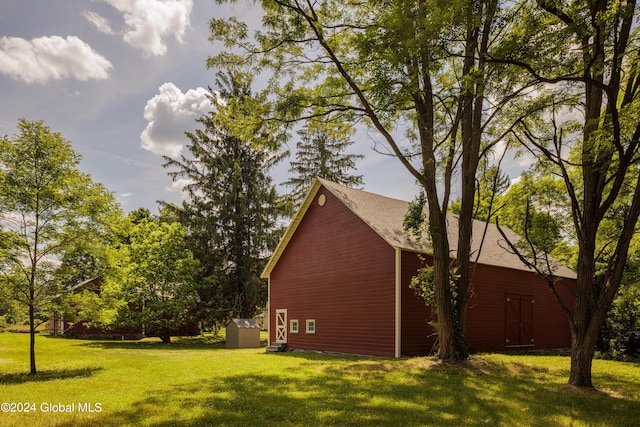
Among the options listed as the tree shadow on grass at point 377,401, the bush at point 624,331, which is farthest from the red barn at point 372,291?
the tree shadow on grass at point 377,401

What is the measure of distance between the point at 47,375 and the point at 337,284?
1151 cm

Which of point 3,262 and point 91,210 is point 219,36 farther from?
point 3,262

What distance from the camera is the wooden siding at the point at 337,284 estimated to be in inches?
722

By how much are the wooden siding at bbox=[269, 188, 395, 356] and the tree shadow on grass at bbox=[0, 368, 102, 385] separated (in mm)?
9769

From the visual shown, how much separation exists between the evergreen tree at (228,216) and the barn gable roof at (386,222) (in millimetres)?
8253

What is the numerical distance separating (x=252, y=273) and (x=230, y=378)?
67.7ft

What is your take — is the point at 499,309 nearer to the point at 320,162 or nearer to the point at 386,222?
the point at 386,222

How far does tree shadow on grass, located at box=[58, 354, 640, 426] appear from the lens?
26.1 feet

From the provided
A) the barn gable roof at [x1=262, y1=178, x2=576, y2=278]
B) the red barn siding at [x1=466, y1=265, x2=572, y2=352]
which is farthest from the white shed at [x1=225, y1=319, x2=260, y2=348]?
the red barn siding at [x1=466, y1=265, x2=572, y2=352]

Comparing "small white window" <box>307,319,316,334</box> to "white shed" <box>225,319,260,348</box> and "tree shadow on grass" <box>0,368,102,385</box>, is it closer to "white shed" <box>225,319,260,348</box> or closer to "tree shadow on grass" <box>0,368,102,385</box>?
"white shed" <box>225,319,260,348</box>

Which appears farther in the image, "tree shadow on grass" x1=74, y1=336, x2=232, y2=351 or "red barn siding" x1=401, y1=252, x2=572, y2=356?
"tree shadow on grass" x1=74, y1=336, x2=232, y2=351

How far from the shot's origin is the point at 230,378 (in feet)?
41.2

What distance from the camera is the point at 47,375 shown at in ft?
45.8

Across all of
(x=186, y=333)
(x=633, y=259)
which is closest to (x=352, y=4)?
(x=633, y=259)
